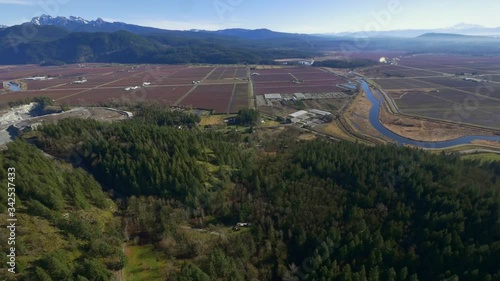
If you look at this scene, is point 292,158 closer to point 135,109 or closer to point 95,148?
point 95,148

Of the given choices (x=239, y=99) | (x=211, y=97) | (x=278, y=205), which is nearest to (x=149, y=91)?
(x=211, y=97)

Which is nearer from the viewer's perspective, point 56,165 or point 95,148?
point 56,165

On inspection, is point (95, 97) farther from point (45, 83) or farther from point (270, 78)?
point (270, 78)

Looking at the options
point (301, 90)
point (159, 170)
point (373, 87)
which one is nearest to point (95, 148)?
point (159, 170)

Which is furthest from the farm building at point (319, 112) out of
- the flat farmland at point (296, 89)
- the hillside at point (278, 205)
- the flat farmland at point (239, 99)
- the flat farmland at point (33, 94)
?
the flat farmland at point (33, 94)

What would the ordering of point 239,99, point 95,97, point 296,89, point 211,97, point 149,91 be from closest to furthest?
point 239,99
point 211,97
point 95,97
point 149,91
point 296,89
